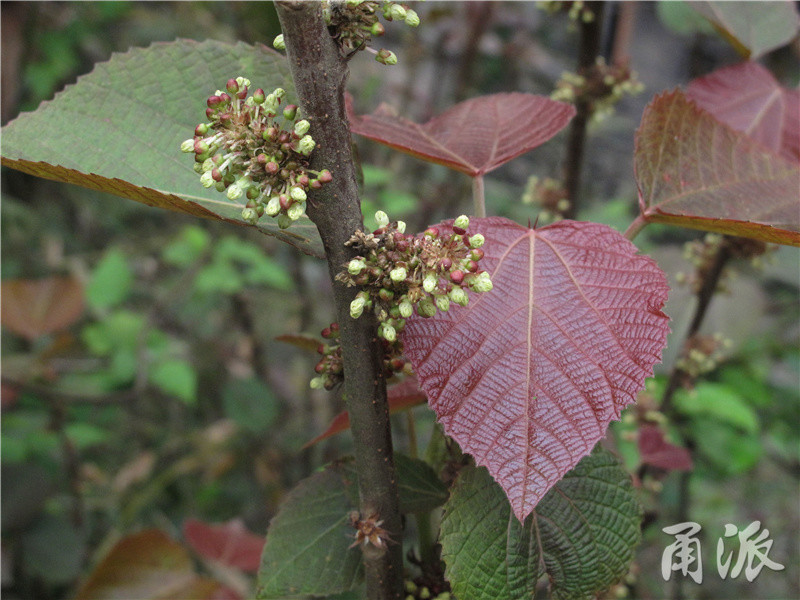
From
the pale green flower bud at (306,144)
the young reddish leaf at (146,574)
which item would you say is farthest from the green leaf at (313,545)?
the young reddish leaf at (146,574)

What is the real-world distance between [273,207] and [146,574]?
2.75 feet

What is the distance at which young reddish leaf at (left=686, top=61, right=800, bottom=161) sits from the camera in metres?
0.84

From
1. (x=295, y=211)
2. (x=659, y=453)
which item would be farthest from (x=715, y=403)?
(x=295, y=211)

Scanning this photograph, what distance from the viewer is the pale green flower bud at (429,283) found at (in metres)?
0.39

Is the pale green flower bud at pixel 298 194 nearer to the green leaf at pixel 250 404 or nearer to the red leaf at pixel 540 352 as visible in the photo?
the red leaf at pixel 540 352

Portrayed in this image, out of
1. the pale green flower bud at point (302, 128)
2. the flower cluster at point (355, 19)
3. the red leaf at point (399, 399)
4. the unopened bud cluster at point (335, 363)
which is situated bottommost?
the red leaf at point (399, 399)

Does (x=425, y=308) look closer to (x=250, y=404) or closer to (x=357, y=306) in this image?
(x=357, y=306)

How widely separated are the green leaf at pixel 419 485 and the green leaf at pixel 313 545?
6cm

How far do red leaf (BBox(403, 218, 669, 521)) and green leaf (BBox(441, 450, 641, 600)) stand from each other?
96 mm

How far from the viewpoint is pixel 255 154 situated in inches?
16.1

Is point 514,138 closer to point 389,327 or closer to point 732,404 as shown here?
point 389,327

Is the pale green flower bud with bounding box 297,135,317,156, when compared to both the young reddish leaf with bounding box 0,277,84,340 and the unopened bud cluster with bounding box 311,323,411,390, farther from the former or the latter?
the young reddish leaf with bounding box 0,277,84,340

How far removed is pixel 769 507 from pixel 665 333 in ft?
7.44

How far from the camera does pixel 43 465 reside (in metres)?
1.79
